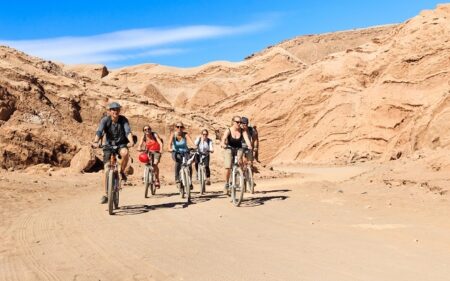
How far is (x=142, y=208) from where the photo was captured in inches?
456

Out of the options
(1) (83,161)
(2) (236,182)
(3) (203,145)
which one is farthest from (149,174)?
(1) (83,161)

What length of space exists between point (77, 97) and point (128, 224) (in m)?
17.8

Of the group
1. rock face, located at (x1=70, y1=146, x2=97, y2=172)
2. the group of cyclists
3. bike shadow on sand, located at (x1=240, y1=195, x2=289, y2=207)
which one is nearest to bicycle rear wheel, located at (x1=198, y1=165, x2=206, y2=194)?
the group of cyclists

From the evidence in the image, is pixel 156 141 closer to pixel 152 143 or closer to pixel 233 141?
pixel 152 143

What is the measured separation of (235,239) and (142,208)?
4.38 meters

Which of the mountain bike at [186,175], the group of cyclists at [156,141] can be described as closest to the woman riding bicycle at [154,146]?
the group of cyclists at [156,141]

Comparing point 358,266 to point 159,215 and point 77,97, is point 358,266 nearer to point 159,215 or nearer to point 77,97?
point 159,215

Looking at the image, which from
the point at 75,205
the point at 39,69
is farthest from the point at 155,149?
the point at 39,69

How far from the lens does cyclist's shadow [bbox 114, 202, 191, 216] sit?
10883 mm

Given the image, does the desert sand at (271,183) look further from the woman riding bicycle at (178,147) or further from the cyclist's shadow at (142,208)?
the woman riding bicycle at (178,147)

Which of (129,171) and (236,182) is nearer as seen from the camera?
(236,182)

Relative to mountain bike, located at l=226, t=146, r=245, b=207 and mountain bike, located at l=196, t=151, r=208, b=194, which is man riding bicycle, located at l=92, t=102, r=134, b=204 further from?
mountain bike, located at l=196, t=151, r=208, b=194

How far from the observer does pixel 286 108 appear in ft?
135

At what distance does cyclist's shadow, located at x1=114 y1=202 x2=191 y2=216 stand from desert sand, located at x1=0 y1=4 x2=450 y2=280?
4cm
